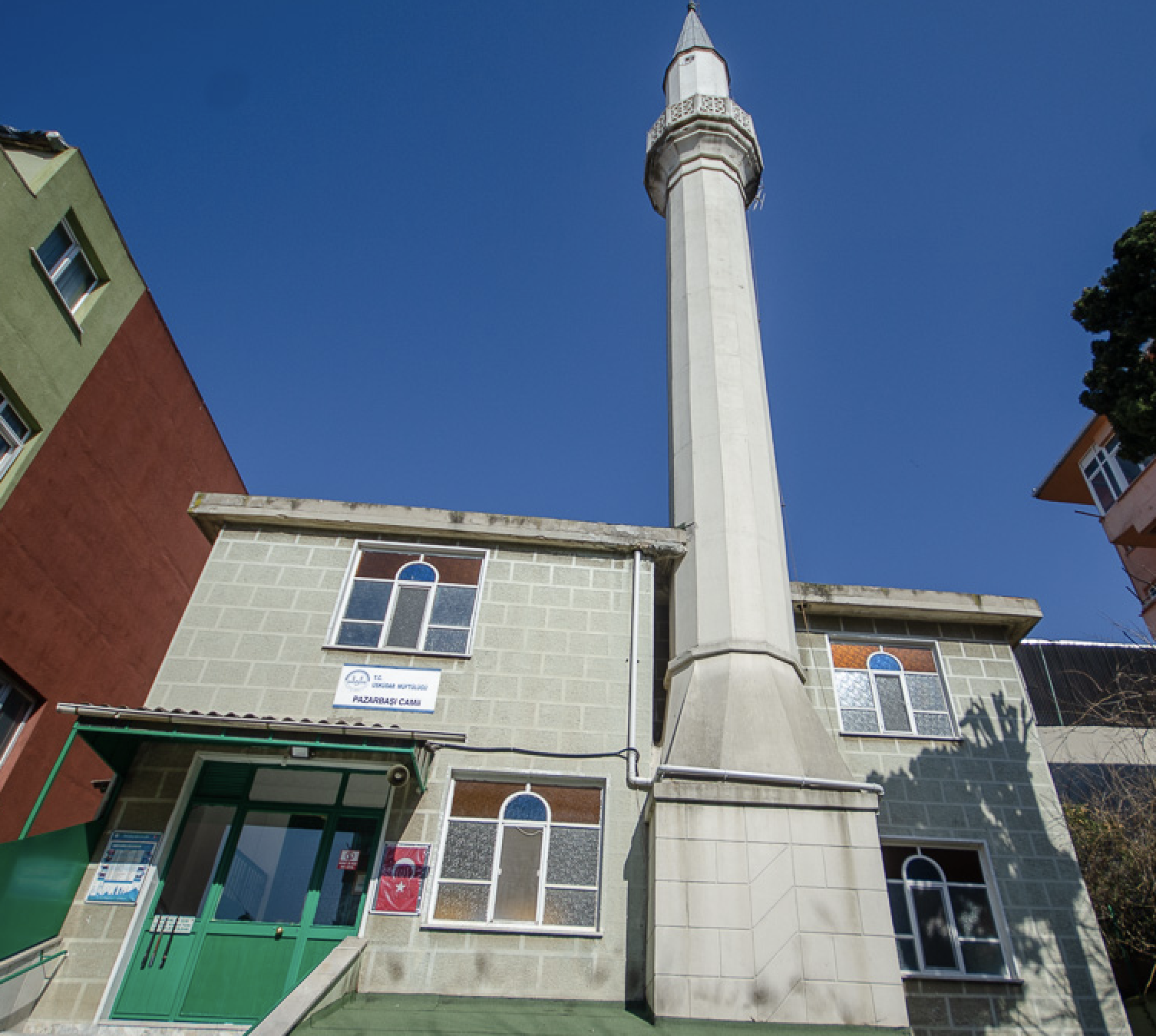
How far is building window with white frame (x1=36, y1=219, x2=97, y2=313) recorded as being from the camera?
1216 centimetres

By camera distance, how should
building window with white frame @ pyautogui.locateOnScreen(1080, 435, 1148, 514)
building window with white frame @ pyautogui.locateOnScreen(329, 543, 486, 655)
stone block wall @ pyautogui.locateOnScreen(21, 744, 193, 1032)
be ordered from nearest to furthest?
1. stone block wall @ pyautogui.locateOnScreen(21, 744, 193, 1032)
2. building window with white frame @ pyautogui.locateOnScreen(329, 543, 486, 655)
3. building window with white frame @ pyautogui.locateOnScreen(1080, 435, 1148, 514)

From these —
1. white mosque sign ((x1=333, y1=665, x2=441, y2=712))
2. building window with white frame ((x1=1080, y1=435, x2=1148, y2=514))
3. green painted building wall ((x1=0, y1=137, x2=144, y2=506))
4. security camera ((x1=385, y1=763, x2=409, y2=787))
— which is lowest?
security camera ((x1=385, y1=763, x2=409, y2=787))

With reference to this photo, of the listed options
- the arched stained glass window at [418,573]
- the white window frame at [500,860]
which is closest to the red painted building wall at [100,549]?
the arched stained glass window at [418,573]

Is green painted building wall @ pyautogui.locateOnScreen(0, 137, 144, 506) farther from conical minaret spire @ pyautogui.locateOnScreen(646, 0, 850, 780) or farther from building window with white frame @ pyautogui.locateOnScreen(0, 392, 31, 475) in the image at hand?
conical minaret spire @ pyautogui.locateOnScreen(646, 0, 850, 780)

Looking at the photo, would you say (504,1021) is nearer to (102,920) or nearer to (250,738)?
(250,738)

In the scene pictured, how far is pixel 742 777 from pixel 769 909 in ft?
4.24

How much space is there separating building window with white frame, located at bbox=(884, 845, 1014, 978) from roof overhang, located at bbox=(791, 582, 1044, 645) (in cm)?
322

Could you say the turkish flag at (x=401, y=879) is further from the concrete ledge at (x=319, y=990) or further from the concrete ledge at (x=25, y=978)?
the concrete ledge at (x=25, y=978)

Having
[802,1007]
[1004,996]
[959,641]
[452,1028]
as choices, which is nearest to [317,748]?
[452,1028]

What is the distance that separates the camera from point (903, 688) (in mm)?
11477

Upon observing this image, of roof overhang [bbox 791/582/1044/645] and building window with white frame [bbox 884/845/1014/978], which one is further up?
roof overhang [bbox 791/582/1044/645]

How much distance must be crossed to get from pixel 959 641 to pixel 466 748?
737cm

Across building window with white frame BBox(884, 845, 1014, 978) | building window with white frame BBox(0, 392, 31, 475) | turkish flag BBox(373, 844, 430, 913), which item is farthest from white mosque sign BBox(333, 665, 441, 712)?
building window with white frame BBox(0, 392, 31, 475)

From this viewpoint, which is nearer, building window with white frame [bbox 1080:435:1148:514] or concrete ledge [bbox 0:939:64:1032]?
concrete ledge [bbox 0:939:64:1032]
